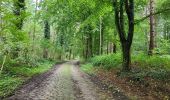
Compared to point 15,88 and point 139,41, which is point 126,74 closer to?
point 15,88

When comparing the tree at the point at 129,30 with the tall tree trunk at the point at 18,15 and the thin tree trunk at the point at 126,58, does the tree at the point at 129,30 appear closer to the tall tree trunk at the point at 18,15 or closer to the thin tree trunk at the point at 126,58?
the thin tree trunk at the point at 126,58

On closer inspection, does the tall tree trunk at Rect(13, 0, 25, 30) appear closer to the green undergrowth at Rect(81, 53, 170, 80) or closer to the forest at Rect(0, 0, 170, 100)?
the forest at Rect(0, 0, 170, 100)

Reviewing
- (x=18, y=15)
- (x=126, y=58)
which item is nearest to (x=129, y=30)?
(x=126, y=58)

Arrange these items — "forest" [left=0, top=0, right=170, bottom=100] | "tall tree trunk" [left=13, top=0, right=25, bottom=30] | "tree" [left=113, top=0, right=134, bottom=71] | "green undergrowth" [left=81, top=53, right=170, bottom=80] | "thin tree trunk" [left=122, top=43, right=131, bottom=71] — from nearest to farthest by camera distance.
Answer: "forest" [left=0, top=0, right=170, bottom=100], "green undergrowth" [left=81, top=53, right=170, bottom=80], "tree" [left=113, top=0, right=134, bottom=71], "tall tree trunk" [left=13, top=0, right=25, bottom=30], "thin tree trunk" [left=122, top=43, right=131, bottom=71]

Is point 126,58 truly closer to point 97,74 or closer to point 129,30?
point 129,30

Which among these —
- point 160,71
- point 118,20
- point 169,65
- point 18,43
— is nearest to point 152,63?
point 169,65

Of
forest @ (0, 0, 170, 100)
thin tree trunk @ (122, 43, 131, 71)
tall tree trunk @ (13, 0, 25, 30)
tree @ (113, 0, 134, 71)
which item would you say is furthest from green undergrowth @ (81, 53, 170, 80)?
tall tree trunk @ (13, 0, 25, 30)

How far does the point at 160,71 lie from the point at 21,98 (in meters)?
8.98

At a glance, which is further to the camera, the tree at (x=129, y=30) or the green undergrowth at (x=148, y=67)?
the tree at (x=129, y=30)

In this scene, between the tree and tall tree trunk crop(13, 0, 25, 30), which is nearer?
the tree

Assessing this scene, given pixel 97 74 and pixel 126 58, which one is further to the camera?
pixel 97 74

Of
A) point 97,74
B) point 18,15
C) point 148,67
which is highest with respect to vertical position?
point 18,15

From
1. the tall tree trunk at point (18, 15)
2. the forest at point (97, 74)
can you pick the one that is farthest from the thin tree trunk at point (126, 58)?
the tall tree trunk at point (18, 15)

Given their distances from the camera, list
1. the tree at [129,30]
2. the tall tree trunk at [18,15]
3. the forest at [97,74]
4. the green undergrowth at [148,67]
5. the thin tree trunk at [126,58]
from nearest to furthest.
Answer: the forest at [97,74] → the green undergrowth at [148,67] → the tree at [129,30] → the tall tree trunk at [18,15] → the thin tree trunk at [126,58]
